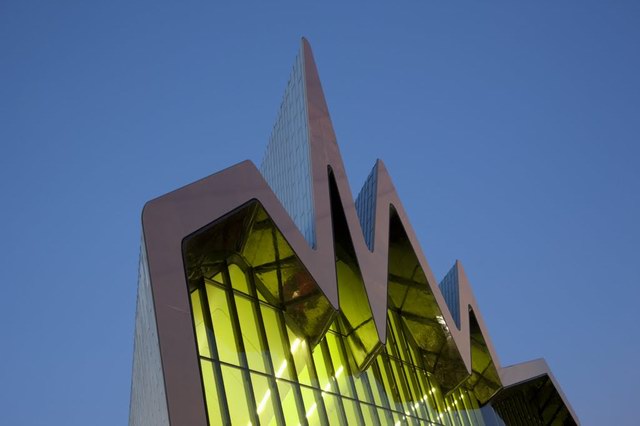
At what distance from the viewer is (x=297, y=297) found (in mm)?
17359

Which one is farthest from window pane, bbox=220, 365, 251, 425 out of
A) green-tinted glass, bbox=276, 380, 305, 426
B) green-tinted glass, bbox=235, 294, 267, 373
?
green-tinted glass, bbox=276, 380, 305, 426

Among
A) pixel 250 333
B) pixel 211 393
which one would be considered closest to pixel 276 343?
pixel 250 333

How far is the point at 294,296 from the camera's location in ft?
56.9

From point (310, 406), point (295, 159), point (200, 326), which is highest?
point (295, 159)

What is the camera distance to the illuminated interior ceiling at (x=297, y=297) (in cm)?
1269

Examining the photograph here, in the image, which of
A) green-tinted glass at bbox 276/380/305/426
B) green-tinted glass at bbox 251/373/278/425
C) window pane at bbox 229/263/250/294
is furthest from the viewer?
window pane at bbox 229/263/250/294

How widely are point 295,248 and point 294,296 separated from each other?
1545 millimetres

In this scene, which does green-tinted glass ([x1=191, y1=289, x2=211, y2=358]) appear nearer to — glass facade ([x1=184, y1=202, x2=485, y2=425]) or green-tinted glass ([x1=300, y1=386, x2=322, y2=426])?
glass facade ([x1=184, y1=202, x2=485, y2=425])

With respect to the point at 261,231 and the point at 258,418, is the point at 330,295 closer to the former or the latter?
the point at 261,231

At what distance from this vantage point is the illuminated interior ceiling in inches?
500

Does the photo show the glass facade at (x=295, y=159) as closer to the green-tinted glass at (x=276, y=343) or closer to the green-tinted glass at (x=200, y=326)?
the green-tinted glass at (x=276, y=343)

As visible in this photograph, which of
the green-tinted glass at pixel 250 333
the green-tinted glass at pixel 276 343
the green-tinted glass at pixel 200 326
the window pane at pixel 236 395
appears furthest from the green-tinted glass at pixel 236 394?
the green-tinted glass at pixel 276 343

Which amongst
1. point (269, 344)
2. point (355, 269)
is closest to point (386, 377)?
point (355, 269)

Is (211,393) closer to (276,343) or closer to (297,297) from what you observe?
(276,343)
